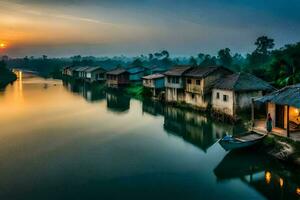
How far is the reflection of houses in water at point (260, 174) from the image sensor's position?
48.1 feet

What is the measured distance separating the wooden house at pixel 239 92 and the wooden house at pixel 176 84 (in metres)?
8.69

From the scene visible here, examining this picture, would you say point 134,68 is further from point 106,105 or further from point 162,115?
point 162,115

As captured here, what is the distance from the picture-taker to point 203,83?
1328 inches

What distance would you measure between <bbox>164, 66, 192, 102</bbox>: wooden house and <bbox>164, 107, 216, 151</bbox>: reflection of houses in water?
10.5ft

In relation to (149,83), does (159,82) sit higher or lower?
higher

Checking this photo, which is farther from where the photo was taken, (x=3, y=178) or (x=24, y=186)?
(x=3, y=178)

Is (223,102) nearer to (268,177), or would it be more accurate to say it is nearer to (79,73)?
(268,177)

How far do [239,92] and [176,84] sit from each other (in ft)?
39.7

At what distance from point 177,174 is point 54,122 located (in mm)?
18921

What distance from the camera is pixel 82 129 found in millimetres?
28281

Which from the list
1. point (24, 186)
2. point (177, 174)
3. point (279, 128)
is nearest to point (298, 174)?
point (279, 128)

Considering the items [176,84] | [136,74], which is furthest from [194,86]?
[136,74]

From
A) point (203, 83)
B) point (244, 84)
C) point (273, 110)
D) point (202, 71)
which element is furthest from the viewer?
point (202, 71)

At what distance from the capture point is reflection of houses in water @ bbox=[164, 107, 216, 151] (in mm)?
24195
